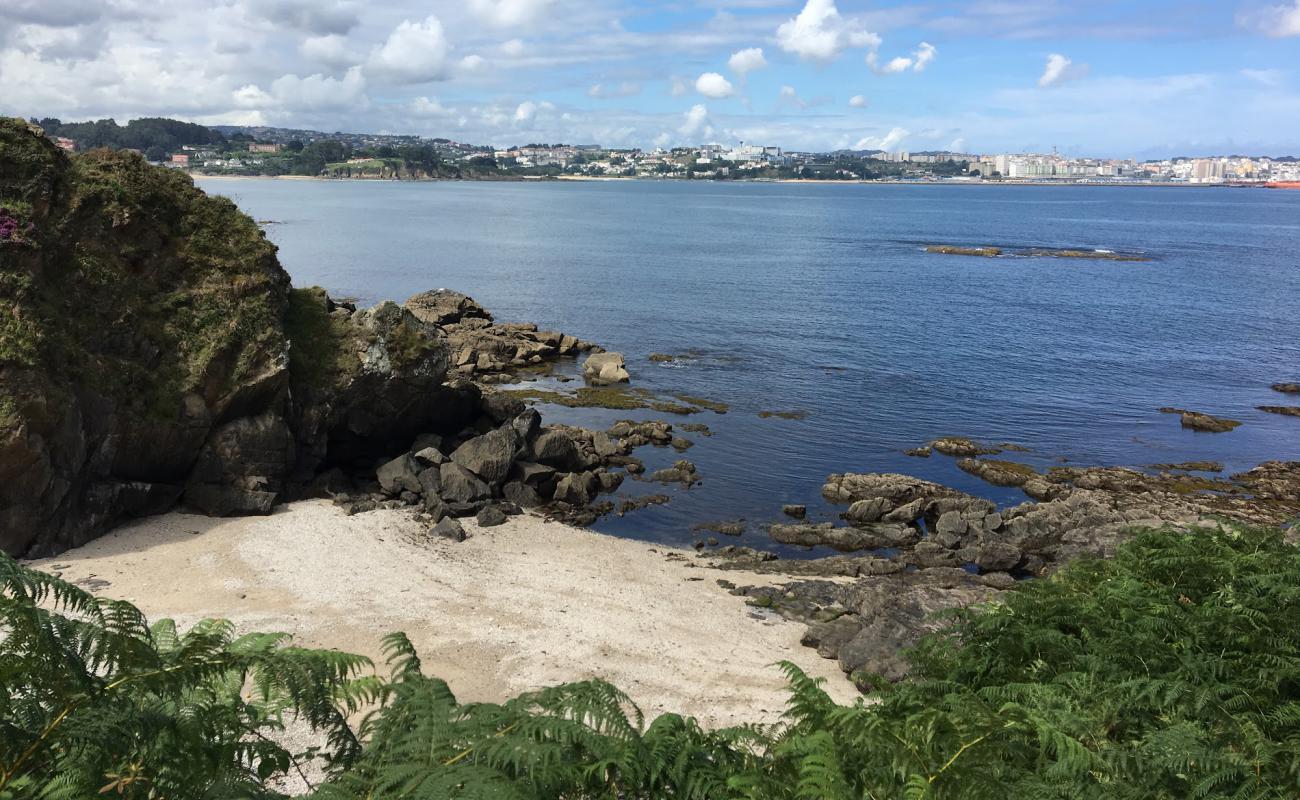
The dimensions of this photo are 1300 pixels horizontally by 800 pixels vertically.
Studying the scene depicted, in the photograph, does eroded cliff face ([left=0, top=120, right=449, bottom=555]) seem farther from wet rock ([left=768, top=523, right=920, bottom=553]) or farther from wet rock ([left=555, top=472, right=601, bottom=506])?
wet rock ([left=768, top=523, right=920, bottom=553])

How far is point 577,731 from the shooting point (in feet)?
20.8

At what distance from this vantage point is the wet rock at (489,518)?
91.5 ft

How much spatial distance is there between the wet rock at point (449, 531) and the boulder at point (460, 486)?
219 centimetres

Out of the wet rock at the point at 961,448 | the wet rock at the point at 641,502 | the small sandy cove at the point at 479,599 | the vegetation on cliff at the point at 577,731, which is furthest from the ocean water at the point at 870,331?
the vegetation on cliff at the point at 577,731

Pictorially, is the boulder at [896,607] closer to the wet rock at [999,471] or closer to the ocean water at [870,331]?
the ocean water at [870,331]

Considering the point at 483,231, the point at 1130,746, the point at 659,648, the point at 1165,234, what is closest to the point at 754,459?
the point at 659,648

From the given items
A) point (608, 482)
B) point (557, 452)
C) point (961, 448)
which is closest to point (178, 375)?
point (557, 452)

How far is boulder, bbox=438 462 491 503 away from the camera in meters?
29.3

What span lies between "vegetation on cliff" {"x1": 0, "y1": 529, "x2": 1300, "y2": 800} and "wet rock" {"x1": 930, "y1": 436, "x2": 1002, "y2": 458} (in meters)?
27.4

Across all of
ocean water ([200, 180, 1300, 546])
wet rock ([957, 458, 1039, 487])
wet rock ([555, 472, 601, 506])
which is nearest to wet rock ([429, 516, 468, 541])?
ocean water ([200, 180, 1300, 546])

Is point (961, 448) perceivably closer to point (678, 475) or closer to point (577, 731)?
point (678, 475)

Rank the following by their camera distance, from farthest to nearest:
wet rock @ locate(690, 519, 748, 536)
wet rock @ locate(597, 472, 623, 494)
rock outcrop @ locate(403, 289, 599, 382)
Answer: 1. rock outcrop @ locate(403, 289, 599, 382)
2. wet rock @ locate(597, 472, 623, 494)
3. wet rock @ locate(690, 519, 748, 536)

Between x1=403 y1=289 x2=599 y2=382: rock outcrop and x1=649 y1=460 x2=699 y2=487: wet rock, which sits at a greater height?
x1=403 y1=289 x2=599 y2=382: rock outcrop

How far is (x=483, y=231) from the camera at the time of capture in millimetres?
128500
